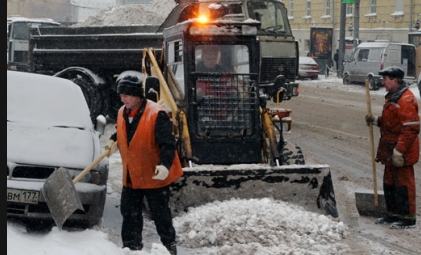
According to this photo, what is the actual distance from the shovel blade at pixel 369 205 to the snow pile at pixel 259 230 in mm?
882

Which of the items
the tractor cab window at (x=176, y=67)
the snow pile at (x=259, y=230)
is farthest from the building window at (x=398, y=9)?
the snow pile at (x=259, y=230)

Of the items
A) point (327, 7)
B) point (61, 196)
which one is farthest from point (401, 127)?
point (327, 7)

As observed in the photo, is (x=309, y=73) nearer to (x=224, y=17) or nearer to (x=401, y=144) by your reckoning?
(x=224, y=17)

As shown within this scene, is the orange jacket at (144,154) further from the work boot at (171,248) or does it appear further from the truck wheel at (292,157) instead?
the truck wheel at (292,157)

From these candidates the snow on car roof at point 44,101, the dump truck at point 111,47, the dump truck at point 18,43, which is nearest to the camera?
the snow on car roof at point 44,101

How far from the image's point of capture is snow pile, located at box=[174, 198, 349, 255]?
784cm

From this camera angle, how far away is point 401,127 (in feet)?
29.2

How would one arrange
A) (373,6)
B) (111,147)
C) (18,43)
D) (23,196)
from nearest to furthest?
(111,147), (23,196), (18,43), (373,6)

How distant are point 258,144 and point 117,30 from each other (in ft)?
28.1

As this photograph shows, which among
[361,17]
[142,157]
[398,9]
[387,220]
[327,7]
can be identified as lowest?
[387,220]

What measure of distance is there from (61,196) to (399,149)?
355 cm

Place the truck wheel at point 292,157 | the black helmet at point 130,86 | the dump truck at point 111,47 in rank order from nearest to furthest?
1. the black helmet at point 130,86
2. the truck wheel at point 292,157
3. the dump truck at point 111,47

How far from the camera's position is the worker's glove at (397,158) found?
28.8ft

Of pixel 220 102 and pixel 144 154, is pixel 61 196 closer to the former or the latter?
pixel 144 154
